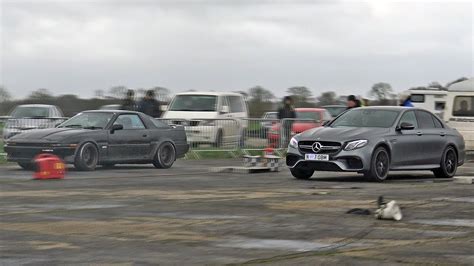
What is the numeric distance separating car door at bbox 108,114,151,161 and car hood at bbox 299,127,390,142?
4529 mm

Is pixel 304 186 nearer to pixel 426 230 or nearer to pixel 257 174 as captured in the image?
pixel 257 174

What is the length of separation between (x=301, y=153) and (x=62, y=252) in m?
8.72

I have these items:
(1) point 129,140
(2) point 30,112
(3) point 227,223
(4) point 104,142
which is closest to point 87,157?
(4) point 104,142

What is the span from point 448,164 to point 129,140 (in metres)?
6.70

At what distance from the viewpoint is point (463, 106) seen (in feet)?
85.7

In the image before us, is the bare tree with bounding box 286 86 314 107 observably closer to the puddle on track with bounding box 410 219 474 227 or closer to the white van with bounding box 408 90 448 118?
the white van with bounding box 408 90 448 118

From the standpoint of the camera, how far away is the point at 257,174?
711 inches

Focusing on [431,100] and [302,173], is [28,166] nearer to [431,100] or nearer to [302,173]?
[302,173]

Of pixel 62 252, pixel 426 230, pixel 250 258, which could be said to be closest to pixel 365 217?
pixel 426 230

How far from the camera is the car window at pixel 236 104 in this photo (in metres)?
28.1

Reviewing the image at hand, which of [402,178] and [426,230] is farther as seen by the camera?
[402,178]

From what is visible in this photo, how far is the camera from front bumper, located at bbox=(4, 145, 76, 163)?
1777cm

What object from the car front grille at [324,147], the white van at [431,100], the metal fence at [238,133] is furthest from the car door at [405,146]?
the white van at [431,100]

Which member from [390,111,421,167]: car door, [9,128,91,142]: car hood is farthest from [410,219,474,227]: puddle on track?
[9,128,91,142]: car hood
